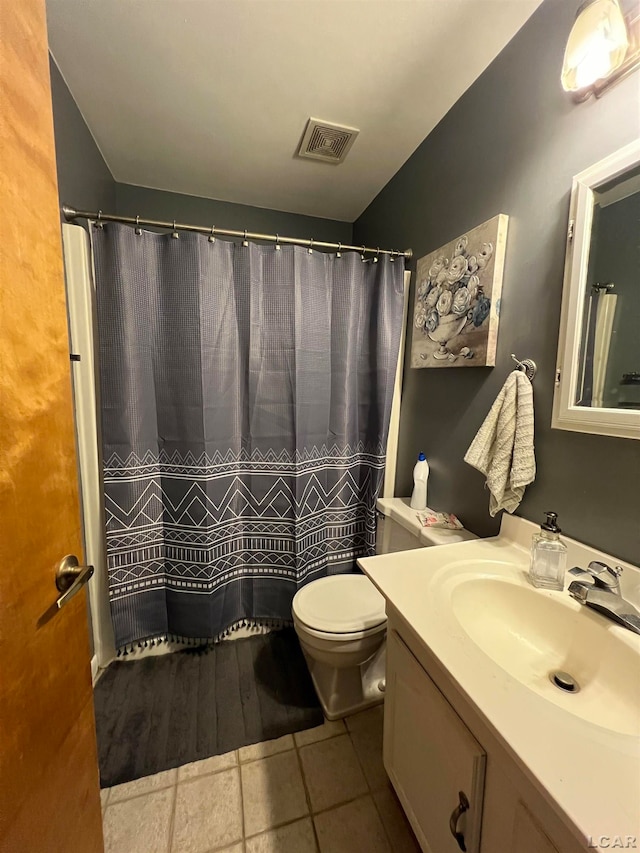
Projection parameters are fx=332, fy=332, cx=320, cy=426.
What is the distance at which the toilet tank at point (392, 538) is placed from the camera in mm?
1426

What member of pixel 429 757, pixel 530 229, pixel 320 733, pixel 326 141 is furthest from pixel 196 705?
pixel 326 141

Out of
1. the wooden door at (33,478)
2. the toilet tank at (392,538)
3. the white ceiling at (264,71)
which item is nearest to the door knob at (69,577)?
the wooden door at (33,478)

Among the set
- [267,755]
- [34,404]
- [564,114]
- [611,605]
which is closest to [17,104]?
[34,404]

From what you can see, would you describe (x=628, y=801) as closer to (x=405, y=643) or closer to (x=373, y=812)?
(x=405, y=643)

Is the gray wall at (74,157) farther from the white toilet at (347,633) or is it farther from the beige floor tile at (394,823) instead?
the beige floor tile at (394,823)

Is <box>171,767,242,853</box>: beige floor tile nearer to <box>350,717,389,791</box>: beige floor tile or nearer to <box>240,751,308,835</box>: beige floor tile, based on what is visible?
<box>240,751,308,835</box>: beige floor tile

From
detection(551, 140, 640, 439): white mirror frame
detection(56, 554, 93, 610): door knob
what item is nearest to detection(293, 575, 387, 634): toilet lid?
detection(56, 554, 93, 610): door knob

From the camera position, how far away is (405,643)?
828mm

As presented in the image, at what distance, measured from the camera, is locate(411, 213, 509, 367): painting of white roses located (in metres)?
1.11

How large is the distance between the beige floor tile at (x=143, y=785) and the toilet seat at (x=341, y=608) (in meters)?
0.61

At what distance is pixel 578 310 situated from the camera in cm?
86

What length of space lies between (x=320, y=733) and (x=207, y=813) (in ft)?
1.35

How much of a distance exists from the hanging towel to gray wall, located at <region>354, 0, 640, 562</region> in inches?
1.6

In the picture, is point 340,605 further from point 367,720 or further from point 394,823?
point 394,823
